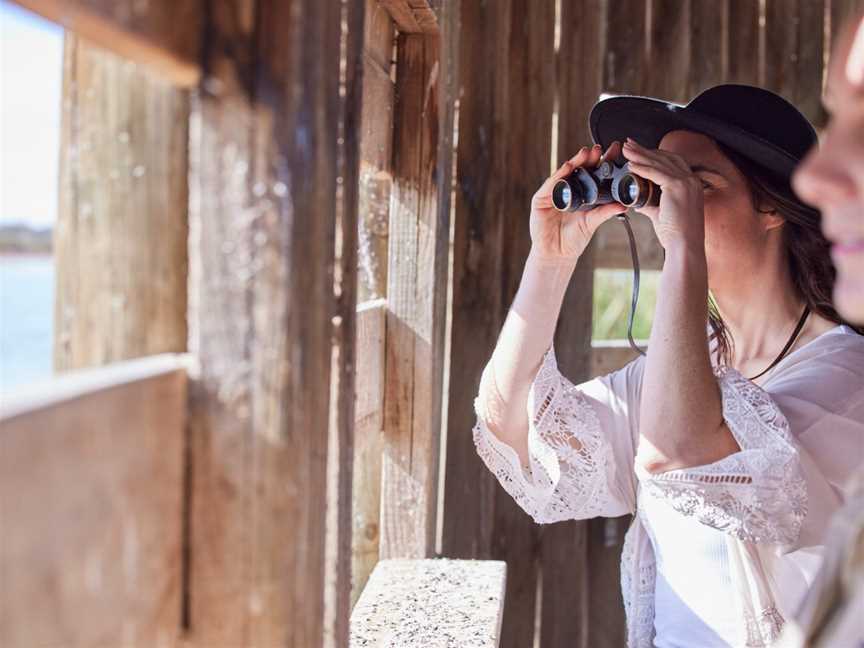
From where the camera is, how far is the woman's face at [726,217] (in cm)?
156

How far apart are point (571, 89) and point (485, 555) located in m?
1.00

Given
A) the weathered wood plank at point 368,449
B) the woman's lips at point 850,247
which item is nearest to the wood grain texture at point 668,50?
the weathered wood plank at point 368,449

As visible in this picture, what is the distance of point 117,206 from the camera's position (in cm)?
60

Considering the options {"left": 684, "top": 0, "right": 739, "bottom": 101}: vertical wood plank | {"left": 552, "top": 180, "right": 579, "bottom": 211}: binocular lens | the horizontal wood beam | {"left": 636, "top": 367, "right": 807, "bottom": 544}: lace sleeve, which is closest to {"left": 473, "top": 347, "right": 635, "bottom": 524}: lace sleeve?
{"left": 552, "top": 180, "right": 579, "bottom": 211}: binocular lens

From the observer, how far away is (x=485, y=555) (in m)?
2.04

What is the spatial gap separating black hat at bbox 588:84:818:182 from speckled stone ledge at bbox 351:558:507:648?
31.2 inches

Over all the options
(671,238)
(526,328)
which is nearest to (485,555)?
(526,328)

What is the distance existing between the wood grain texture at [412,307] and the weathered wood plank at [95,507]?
117 cm

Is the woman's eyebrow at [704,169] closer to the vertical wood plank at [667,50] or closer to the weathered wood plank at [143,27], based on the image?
the vertical wood plank at [667,50]

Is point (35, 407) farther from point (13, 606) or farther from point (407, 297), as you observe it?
point (407, 297)

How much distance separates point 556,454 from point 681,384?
1.34 ft

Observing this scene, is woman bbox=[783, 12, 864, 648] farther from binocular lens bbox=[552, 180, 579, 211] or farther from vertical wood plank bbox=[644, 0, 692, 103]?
vertical wood plank bbox=[644, 0, 692, 103]

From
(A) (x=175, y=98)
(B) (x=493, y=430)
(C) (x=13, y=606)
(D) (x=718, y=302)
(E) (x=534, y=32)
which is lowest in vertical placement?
(B) (x=493, y=430)

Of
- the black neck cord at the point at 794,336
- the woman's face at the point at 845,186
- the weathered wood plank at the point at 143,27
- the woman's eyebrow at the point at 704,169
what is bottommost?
A: the black neck cord at the point at 794,336
